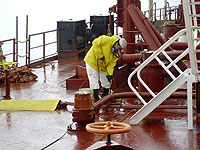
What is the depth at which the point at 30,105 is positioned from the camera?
28.6 feet

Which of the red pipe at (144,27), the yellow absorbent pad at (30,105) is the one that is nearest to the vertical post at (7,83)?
the yellow absorbent pad at (30,105)

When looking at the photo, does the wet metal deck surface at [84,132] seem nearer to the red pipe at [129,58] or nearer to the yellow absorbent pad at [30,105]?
the yellow absorbent pad at [30,105]

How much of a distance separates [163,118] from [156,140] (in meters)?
1.50

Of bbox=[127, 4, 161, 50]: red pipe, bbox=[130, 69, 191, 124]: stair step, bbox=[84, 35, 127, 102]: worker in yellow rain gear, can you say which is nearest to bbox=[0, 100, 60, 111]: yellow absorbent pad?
bbox=[84, 35, 127, 102]: worker in yellow rain gear

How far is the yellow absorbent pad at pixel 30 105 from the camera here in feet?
28.0

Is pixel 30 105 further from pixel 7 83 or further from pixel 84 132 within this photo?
pixel 84 132

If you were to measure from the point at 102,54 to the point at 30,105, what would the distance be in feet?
5.83

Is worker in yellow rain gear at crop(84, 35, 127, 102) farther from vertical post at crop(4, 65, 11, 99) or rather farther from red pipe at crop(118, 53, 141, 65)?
vertical post at crop(4, 65, 11, 99)

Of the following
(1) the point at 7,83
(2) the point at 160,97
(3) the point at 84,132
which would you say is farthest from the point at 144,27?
(3) the point at 84,132

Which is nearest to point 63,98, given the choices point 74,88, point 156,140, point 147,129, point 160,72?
point 74,88

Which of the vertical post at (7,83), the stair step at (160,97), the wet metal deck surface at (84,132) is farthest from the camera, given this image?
the vertical post at (7,83)

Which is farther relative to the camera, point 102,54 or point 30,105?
point 30,105

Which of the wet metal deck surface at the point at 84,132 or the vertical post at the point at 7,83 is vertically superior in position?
the vertical post at the point at 7,83

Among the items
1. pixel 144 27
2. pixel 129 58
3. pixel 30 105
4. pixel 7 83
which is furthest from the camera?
pixel 144 27
